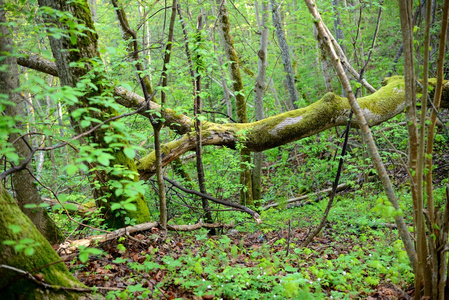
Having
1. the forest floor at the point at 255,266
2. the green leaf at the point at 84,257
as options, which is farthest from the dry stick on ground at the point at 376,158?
the green leaf at the point at 84,257

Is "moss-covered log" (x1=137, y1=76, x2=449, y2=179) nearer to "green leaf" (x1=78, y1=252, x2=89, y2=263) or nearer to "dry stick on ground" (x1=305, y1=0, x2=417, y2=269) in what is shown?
"dry stick on ground" (x1=305, y1=0, x2=417, y2=269)

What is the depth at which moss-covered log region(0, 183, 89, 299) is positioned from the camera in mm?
1933

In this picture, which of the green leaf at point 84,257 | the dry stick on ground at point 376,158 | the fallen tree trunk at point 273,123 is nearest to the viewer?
the green leaf at point 84,257

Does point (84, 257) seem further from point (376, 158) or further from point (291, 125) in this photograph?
point (291, 125)

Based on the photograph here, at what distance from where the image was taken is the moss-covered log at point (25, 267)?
193 cm

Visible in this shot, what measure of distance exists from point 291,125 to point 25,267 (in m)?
4.64

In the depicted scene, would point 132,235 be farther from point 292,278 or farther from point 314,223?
point 314,223

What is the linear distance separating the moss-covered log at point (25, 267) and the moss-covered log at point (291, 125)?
129 inches

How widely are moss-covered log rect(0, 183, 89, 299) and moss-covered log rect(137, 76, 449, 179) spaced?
3.28 metres

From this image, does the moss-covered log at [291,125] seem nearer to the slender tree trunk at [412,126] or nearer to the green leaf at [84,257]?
the slender tree trunk at [412,126]

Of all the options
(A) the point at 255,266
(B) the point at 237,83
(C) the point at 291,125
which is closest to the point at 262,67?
(B) the point at 237,83

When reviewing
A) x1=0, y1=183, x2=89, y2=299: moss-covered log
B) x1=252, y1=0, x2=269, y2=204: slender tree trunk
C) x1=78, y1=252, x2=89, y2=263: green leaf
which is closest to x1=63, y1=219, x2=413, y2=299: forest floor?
x1=0, y1=183, x2=89, y2=299: moss-covered log

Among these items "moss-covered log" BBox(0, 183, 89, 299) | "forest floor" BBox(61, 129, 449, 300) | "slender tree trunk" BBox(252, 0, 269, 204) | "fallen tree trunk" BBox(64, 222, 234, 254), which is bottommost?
"forest floor" BBox(61, 129, 449, 300)

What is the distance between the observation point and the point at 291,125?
5719 millimetres
